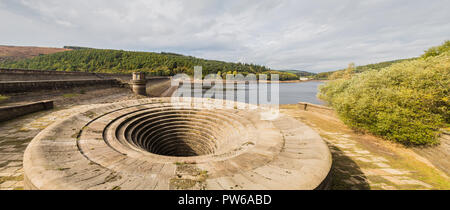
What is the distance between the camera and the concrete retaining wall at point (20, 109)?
9535mm

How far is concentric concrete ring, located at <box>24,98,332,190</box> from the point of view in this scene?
3.96 meters

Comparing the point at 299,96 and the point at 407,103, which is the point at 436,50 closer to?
the point at 299,96

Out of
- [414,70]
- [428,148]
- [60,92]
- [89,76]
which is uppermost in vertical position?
[89,76]

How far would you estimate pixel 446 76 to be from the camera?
9.44 metres

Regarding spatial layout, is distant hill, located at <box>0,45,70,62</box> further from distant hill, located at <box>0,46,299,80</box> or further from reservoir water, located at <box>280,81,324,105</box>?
reservoir water, located at <box>280,81,324,105</box>

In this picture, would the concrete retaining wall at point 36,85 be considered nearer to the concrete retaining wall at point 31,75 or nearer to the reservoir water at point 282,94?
the concrete retaining wall at point 31,75

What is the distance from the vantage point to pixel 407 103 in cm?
975

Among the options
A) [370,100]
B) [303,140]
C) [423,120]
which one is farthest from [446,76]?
[303,140]

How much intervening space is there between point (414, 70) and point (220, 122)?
15363 mm

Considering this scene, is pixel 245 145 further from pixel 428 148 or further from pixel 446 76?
pixel 446 76

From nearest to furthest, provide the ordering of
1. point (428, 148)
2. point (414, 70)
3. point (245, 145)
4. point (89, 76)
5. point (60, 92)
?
1. point (245, 145)
2. point (428, 148)
3. point (414, 70)
4. point (60, 92)
5. point (89, 76)

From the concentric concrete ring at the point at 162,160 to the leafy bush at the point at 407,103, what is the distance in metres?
7.23

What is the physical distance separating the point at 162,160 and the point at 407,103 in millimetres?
15861

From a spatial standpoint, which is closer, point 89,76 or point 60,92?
point 60,92
